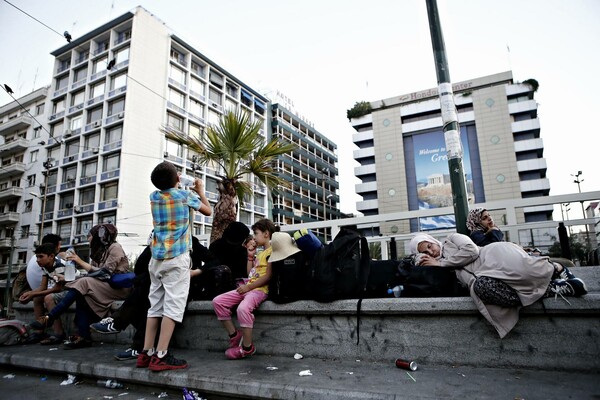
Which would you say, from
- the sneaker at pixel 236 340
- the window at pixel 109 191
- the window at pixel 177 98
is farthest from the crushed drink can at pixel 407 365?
the window at pixel 177 98

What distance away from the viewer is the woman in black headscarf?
179 inches

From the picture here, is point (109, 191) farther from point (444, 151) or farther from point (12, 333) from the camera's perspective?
point (444, 151)

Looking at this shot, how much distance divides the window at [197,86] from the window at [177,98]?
6.52 feet

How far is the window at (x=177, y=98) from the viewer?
128 feet

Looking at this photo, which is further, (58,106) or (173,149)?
(58,106)

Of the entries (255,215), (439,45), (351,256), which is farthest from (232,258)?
(255,215)

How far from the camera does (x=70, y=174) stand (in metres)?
37.1

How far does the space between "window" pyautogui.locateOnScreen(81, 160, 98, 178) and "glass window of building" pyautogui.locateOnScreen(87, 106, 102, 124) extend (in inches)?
182

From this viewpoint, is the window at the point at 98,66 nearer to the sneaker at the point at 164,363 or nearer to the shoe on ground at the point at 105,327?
the shoe on ground at the point at 105,327

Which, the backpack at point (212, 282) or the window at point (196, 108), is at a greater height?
the window at point (196, 108)

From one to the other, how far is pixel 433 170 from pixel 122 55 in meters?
44.6

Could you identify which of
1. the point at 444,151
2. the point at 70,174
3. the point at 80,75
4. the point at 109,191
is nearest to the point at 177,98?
the point at 80,75

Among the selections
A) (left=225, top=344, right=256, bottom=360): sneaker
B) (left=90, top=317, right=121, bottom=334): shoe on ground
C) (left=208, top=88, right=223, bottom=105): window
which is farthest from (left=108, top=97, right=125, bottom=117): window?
(left=225, top=344, right=256, bottom=360): sneaker

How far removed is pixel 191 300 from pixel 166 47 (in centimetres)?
4141
